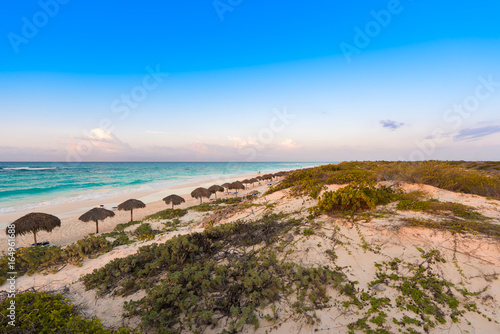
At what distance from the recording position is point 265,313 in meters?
3.72

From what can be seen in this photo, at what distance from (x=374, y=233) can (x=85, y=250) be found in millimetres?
9797

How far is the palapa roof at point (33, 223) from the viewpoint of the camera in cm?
965

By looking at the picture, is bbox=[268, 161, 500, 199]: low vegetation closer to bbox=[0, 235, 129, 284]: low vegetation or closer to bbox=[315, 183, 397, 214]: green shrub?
bbox=[315, 183, 397, 214]: green shrub

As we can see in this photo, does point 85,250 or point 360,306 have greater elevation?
point 360,306

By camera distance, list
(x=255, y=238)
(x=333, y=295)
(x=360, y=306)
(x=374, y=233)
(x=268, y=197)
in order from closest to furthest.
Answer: (x=360, y=306)
(x=333, y=295)
(x=374, y=233)
(x=255, y=238)
(x=268, y=197)

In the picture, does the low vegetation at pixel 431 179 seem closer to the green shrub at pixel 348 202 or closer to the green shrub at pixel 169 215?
the green shrub at pixel 348 202

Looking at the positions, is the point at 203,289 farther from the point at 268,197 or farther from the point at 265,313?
the point at 268,197

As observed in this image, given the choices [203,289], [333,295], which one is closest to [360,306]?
[333,295]

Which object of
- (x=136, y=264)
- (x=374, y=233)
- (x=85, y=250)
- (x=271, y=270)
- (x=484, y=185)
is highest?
(x=484, y=185)

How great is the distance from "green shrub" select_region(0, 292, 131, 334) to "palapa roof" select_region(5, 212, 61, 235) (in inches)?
336

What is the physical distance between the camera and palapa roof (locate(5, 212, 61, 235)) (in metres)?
9.65

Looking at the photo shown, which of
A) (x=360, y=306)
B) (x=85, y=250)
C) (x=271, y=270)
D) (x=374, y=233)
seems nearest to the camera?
(x=360, y=306)

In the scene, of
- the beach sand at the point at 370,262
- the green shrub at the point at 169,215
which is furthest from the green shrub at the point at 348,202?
the green shrub at the point at 169,215

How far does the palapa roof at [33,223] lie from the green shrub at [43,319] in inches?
336
